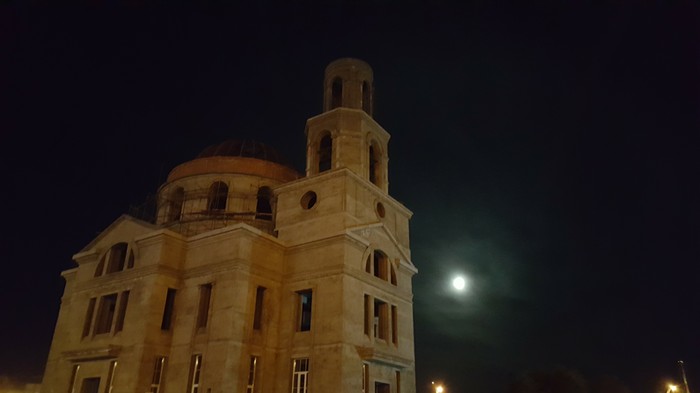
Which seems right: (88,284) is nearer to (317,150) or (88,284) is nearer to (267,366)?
(267,366)

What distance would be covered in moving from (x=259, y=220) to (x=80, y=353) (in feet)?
38.6

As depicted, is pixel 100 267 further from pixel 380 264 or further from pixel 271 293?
pixel 380 264

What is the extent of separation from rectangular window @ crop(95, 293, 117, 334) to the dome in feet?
38.6

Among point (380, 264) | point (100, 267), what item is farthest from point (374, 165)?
point (100, 267)

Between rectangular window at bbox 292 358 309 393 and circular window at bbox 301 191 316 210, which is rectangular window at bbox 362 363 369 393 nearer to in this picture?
rectangular window at bbox 292 358 309 393

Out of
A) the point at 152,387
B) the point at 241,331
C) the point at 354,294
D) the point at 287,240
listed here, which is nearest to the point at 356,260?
the point at 354,294

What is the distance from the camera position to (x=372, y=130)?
29609 millimetres

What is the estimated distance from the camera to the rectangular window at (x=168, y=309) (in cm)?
2541

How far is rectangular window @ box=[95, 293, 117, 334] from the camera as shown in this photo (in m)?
25.7

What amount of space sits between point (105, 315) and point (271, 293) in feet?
30.2

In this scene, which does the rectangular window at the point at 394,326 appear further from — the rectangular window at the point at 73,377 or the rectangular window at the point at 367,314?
the rectangular window at the point at 73,377

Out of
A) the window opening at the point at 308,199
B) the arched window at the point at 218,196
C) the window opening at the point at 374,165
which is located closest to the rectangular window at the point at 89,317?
the arched window at the point at 218,196

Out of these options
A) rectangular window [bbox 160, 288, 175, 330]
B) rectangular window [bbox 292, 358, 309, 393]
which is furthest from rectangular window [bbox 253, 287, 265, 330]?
rectangular window [bbox 160, 288, 175, 330]

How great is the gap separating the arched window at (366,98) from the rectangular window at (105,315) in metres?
17.6
